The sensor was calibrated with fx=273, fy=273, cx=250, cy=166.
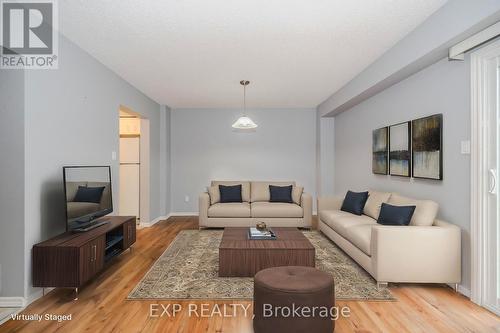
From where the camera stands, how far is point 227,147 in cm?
670

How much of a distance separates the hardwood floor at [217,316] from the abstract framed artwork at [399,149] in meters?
1.55

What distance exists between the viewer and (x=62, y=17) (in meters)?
2.55

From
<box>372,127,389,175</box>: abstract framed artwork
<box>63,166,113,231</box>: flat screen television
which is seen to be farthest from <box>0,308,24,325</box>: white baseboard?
<box>372,127,389,175</box>: abstract framed artwork

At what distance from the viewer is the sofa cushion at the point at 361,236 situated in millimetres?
2965

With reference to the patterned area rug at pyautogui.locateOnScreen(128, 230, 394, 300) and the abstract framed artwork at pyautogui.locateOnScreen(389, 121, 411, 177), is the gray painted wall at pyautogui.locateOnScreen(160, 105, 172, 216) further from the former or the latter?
the abstract framed artwork at pyautogui.locateOnScreen(389, 121, 411, 177)

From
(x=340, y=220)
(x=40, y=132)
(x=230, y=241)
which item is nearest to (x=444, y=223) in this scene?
(x=340, y=220)

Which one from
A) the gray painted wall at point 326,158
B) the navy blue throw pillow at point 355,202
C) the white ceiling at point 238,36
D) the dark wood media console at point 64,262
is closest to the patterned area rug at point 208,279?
the dark wood media console at point 64,262

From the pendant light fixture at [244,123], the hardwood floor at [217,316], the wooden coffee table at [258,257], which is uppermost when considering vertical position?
the pendant light fixture at [244,123]

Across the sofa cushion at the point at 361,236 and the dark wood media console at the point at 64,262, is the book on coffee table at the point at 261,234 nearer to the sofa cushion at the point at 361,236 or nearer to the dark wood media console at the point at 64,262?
the sofa cushion at the point at 361,236

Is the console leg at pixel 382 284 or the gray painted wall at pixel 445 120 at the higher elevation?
the gray painted wall at pixel 445 120

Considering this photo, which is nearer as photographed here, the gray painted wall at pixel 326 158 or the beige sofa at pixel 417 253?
the beige sofa at pixel 417 253

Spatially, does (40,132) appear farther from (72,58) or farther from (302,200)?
(302,200)

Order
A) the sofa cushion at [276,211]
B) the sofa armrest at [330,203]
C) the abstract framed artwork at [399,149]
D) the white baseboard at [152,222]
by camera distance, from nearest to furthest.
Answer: the abstract framed artwork at [399,149], the sofa armrest at [330,203], the sofa cushion at [276,211], the white baseboard at [152,222]

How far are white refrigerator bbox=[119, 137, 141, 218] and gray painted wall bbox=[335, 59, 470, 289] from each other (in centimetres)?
452
